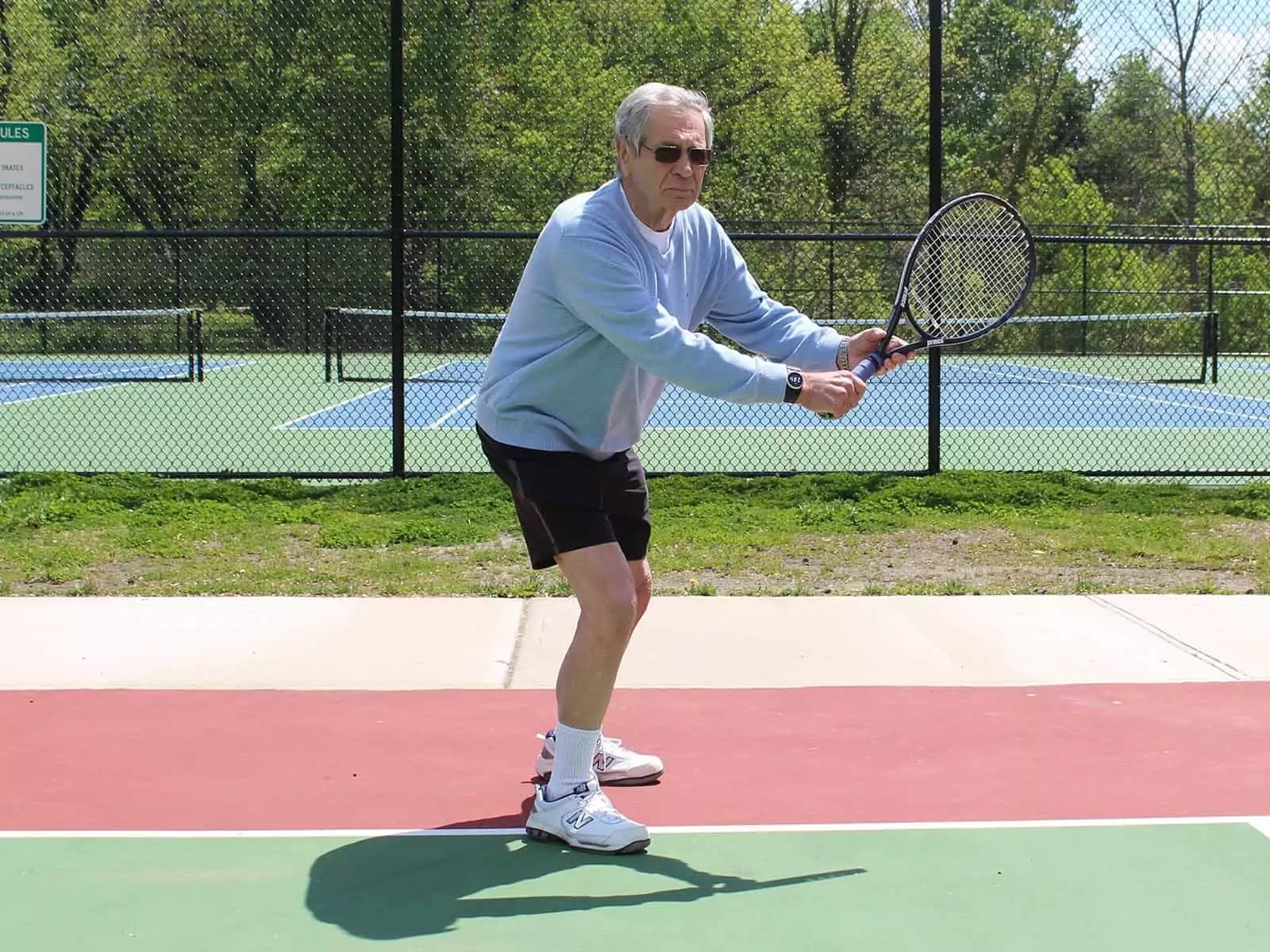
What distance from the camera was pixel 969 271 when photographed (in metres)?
5.23

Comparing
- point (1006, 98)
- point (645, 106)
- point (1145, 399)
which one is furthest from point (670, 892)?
point (1006, 98)

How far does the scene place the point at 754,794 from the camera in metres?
4.52

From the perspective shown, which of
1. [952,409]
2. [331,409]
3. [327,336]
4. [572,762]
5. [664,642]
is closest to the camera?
[572,762]

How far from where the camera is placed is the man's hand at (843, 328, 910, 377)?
432 cm

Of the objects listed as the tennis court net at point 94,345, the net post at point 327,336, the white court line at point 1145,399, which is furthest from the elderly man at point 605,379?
the tennis court net at point 94,345

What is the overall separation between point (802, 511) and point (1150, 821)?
5.05 metres

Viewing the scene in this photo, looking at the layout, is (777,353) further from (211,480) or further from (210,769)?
(211,480)

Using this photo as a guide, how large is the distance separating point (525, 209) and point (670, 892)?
17.7 metres

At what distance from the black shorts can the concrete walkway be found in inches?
64.9

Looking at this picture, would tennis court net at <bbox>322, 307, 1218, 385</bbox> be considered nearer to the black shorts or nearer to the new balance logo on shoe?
the black shorts

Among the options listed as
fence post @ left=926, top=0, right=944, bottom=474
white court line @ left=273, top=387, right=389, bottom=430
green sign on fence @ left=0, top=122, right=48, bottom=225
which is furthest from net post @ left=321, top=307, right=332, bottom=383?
fence post @ left=926, top=0, right=944, bottom=474

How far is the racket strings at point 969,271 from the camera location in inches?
198

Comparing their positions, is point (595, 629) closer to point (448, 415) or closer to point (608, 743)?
point (608, 743)

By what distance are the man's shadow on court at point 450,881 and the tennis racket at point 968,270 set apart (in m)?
1.86
